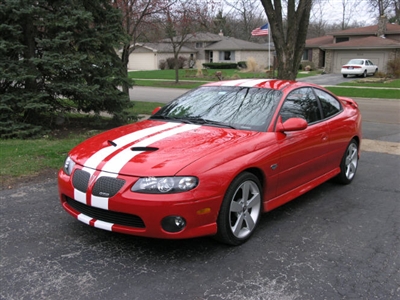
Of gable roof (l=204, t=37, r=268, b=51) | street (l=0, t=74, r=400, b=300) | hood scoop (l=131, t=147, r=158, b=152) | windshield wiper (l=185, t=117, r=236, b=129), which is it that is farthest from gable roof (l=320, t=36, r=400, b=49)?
hood scoop (l=131, t=147, r=158, b=152)

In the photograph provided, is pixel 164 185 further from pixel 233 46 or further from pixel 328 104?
pixel 233 46

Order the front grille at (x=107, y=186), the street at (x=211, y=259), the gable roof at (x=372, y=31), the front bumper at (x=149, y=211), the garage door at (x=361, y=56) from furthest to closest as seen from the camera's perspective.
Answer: the gable roof at (x=372, y=31), the garage door at (x=361, y=56), the front grille at (x=107, y=186), the front bumper at (x=149, y=211), the street at (x=211, y=259)

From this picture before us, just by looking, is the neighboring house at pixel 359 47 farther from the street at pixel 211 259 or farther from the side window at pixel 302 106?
the street at pixel 211 259

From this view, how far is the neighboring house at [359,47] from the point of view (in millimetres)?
37950

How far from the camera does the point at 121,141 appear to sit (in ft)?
13.1

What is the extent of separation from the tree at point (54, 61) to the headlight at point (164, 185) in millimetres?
5666

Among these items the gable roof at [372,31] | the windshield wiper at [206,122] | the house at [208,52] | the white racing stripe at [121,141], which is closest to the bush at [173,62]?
the house at [208,52]

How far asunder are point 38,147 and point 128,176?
15.3ft

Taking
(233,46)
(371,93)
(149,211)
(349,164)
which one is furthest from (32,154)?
(233,46)

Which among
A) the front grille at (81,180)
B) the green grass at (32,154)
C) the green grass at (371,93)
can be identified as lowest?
the green grass at (32,154)

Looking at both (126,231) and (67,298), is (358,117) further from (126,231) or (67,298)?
(67,298)

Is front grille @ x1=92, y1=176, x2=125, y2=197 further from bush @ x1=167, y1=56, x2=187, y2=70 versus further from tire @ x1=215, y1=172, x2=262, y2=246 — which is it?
bush @ x1=167, y1=56, x2=187, y2=70

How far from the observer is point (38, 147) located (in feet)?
24.2

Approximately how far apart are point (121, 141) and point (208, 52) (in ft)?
183
